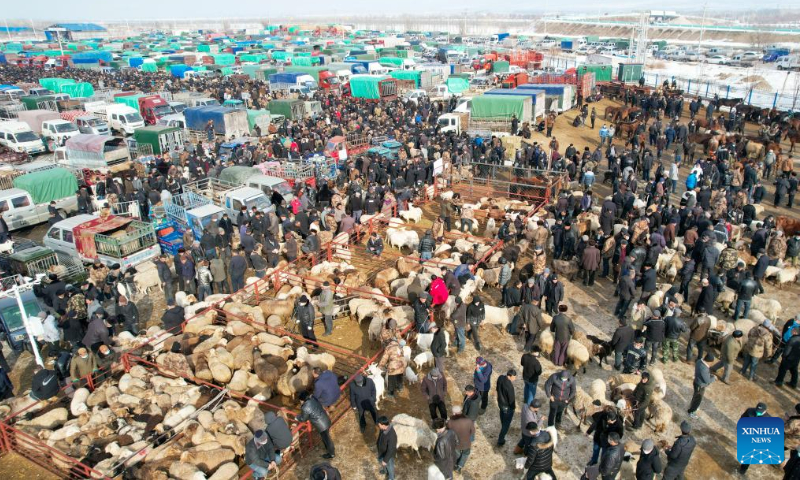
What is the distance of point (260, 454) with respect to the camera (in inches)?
339

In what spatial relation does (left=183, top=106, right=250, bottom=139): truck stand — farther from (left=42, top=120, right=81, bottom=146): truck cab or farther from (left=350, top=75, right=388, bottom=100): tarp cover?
(left=350, top=75, right=388, bottom=100): tarp cover

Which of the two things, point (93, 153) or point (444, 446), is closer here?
point (444, 446)

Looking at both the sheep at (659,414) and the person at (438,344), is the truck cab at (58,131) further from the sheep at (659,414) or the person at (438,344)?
the sheep at (659,414)

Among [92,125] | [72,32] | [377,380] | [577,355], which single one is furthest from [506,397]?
[72,32]

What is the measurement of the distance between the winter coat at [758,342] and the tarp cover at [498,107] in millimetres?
22531

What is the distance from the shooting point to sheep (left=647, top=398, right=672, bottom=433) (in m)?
10.0

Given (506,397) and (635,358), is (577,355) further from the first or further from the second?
(506,397)

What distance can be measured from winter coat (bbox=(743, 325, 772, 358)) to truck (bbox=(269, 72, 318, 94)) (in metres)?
43.9

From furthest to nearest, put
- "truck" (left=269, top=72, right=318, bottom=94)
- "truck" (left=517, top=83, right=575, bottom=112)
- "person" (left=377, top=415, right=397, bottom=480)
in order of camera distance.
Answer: "truck" (left=269, top=72, right=318, bottom=94)
"truck" (left=517, top=83, right=575, bottom=112)
"person" (left=377, top=415, right=397, bottom=480)

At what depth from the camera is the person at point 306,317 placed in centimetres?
1240

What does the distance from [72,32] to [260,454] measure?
165m

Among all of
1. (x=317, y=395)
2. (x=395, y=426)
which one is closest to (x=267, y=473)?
(x=317, y=395)

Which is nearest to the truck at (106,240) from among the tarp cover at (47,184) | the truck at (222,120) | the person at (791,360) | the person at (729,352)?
the tarp cover at (47,184)

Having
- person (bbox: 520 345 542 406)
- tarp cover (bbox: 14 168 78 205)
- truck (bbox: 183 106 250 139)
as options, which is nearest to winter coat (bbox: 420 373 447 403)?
person (bbox: 520 345 542 406)
